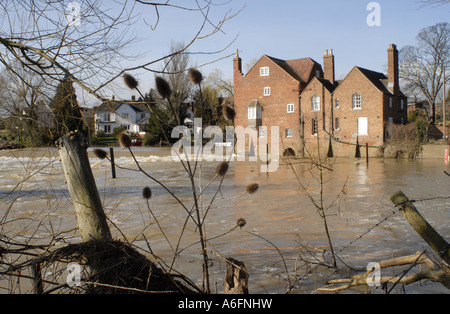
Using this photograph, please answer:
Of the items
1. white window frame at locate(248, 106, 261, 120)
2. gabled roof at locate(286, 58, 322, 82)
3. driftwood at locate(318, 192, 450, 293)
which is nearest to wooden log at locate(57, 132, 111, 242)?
driftwood at locate(318, 192, 450, 293)

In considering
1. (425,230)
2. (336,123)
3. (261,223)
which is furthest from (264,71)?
(425,230)

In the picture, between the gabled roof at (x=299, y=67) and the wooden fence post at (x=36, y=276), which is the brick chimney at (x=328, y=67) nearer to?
the gabled roof at (x=299, y=67)

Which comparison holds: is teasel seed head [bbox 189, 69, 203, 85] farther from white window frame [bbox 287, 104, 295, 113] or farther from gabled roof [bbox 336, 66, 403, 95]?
white window frame [bbox 287, 104, 295, 113]

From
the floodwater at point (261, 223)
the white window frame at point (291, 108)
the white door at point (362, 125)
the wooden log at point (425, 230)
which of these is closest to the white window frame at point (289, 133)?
the white window frame at point (291, 108)

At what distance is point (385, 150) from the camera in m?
39.3

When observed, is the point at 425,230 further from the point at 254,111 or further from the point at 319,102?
the point at 254,111

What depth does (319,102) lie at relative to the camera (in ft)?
147

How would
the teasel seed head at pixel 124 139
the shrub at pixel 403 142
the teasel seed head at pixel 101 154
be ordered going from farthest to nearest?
1. the shrub at pixel 403 142
2. the teasel seed head at pixel 101 154
3. the teasel seed head at pixel 124 139

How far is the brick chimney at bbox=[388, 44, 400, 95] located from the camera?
43.9 meters

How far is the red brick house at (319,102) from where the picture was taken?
4219cm

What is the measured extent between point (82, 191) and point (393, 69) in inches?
1815

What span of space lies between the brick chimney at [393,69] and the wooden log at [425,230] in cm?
4394

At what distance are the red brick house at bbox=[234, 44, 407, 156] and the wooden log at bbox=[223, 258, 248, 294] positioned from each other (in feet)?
121
